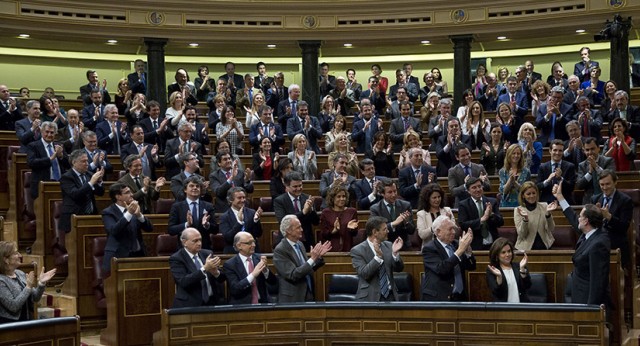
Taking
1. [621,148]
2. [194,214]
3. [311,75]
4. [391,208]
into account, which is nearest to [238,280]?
[194,214]

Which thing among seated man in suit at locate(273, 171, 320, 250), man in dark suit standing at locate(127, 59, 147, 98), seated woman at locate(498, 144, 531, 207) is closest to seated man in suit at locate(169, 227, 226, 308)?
seated man in suit at locate(273, 171, 320, 250)

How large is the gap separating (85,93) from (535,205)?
20.3 feet

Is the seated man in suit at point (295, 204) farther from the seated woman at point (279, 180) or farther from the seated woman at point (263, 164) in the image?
the seated woman at point (263, 164)

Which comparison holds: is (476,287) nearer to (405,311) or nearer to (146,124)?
(405,311)

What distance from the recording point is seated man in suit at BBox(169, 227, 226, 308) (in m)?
6.54

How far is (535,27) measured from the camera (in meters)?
13.2

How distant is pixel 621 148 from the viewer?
8664 millimetres

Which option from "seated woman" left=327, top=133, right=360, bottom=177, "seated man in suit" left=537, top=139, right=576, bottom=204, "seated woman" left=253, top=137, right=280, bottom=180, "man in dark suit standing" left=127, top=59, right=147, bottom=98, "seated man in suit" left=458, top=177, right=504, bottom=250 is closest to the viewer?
"seated man in suit" left=458, top=177, right=504, bottom=250

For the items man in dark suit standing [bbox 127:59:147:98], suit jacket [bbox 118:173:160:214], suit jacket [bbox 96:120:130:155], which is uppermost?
man in dark suit standing [bbox 127:59:147:98]

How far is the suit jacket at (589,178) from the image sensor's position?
804 centimetres

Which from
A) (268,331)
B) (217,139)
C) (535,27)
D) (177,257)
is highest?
(535,27)

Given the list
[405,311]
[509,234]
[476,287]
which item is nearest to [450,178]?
[509,234]

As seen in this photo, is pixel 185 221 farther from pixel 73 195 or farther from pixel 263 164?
pixel 263 164

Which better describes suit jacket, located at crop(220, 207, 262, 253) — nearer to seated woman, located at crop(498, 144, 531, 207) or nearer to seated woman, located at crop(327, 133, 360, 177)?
seated woman, located at crop(327, 133, 360, 177)
